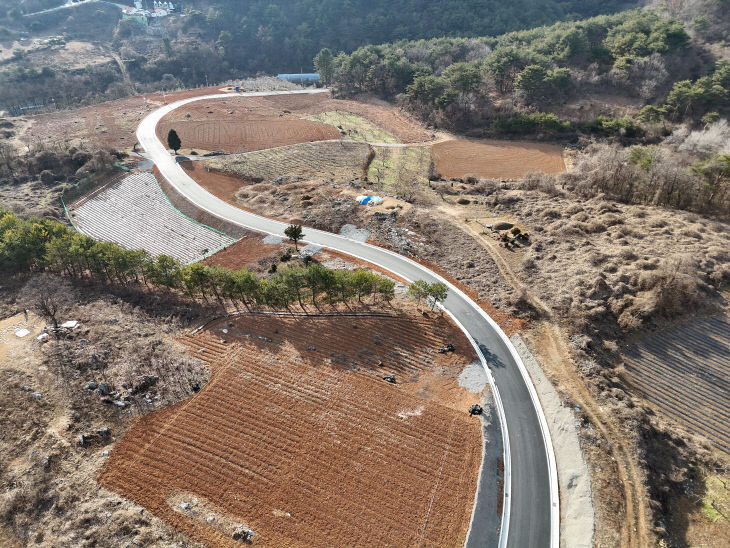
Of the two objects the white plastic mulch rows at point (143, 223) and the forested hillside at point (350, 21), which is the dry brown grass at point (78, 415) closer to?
the white plastic mulch rows at point (143, 223)

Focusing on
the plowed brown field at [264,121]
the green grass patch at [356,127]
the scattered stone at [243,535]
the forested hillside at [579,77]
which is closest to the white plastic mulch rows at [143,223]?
the plowed brown field at [264,121]

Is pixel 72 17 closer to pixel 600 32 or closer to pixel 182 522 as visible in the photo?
pixel 600 32

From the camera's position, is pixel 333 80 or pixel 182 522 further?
pixel 333 80

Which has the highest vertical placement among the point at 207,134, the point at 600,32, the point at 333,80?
the point at 600,32

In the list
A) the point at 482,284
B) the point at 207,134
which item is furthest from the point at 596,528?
the point at 207,134

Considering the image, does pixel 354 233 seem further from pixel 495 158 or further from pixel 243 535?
pixel 495 158

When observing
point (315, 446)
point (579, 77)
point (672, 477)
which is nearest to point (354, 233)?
point (315, 446)
